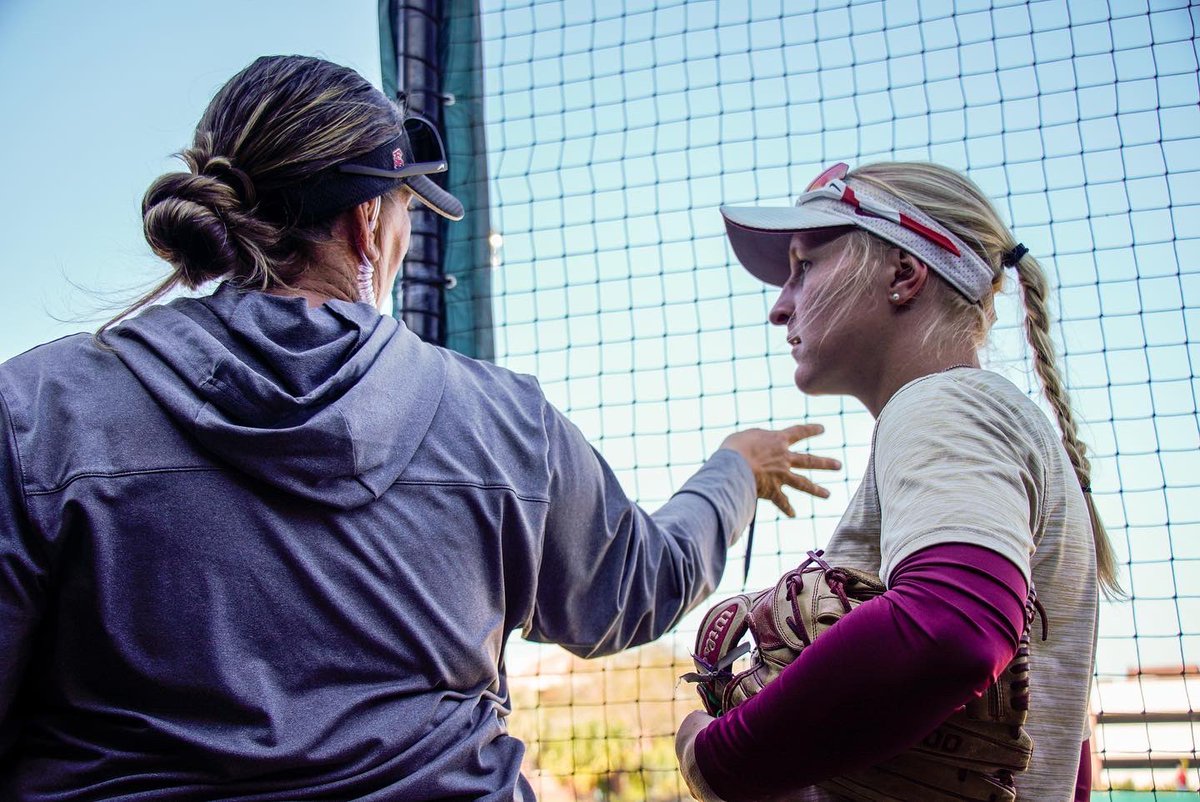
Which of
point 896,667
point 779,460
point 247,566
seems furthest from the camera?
point 779,460

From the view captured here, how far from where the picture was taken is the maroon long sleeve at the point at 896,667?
912 millimetres

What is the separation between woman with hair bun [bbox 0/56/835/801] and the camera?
1032mm

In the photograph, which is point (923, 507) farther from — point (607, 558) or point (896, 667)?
point (607, 558)

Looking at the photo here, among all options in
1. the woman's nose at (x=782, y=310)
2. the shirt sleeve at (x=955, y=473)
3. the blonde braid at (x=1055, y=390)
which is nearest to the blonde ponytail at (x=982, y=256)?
the blonde braid at (x=1055, y=390)

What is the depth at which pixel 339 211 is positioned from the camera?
1.35m

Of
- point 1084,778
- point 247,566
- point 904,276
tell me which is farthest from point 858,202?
point 247,566

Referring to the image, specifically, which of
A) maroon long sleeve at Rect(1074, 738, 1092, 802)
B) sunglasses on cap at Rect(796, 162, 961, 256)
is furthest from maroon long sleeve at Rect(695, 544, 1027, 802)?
sunglasses on cap at Rect(796, 162, 961, 256)

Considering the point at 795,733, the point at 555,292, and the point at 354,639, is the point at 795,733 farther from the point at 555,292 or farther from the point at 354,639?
the point at 555,292

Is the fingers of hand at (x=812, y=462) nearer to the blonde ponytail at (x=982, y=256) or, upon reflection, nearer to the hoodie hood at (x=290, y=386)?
the blonde ponytail at (x=982, y=256)

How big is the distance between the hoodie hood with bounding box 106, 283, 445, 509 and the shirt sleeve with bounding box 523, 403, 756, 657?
0.23 metres

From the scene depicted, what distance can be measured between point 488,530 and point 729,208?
69 cm

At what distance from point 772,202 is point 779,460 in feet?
2.87

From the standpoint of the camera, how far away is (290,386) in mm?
1140

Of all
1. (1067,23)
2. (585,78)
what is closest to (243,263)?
(585,78)
